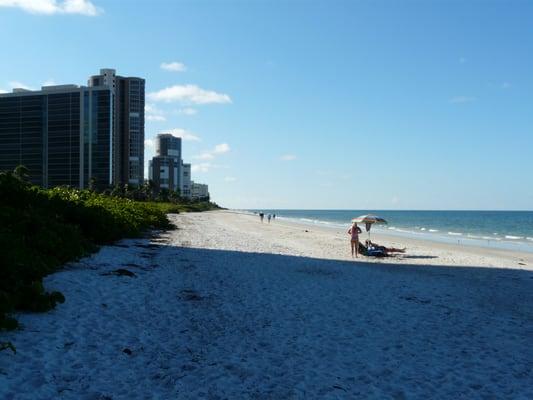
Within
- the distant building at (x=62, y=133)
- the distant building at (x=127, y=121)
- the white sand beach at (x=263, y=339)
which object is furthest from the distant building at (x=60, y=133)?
the white sand beach at (x=263, y=339)

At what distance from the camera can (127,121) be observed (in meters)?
138

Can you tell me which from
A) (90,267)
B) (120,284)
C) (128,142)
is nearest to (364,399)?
(120,284)

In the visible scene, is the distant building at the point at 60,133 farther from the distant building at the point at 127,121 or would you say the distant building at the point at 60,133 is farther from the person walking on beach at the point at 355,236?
the person walking on beach at the point at 355,236

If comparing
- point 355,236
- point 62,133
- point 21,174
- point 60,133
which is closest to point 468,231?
point 355,236

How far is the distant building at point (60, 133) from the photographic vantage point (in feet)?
364

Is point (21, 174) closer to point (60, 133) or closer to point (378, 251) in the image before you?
point (378, 251)

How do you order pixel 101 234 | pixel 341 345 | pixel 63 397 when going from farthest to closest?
pixel 101 234 < pixel 341 345 < pixel 63 397

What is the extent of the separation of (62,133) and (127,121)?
29.3 meters

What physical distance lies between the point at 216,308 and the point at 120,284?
2.46 metres

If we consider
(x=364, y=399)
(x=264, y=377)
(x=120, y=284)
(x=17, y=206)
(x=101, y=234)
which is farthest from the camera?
(x=101, y=234)

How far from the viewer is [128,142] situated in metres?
138

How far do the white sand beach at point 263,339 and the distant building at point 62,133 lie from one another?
10686 cm

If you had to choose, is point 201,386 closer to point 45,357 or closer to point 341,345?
point 45,357

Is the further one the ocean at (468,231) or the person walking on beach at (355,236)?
the ocean at (468,231)
